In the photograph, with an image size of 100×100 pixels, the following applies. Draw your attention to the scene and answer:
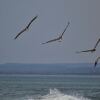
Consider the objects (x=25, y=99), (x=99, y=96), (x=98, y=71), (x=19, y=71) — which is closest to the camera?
(x=25, y=99)

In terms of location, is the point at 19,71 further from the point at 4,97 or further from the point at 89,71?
the point at 4,97

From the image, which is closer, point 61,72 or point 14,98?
point 14,98

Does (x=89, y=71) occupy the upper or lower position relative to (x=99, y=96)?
upper

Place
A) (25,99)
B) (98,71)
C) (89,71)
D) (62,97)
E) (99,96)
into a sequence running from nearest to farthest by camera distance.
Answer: (62,97), (25,99), (99,96), (98,71), (89,71)

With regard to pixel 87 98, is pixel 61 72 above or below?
above

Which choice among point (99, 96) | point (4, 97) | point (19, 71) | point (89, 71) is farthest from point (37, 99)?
point (19, 71)

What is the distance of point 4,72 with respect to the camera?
531 ft

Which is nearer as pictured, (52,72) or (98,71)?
(98,71)

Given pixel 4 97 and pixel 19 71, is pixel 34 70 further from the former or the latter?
pixel 4 97

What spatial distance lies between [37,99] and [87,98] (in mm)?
5064

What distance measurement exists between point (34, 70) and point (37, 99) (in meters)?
121

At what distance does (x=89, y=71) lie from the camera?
156875 millimetres

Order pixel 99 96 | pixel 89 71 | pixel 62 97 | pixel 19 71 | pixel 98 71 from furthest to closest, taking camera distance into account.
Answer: pixel 19 71 < pixel 89 71 < pixel 98 71 < pixel 99 96 < pixel 62 97

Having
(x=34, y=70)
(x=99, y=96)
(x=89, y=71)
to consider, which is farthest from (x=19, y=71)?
(x=99, y=96)
